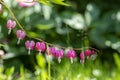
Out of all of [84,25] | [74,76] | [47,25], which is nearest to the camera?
[74,76]

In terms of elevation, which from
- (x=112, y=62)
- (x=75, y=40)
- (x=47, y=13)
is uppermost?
(x=47, y=13)

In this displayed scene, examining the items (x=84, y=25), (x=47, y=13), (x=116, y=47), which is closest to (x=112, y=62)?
(x=116, y=47)

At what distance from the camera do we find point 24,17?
373 cm

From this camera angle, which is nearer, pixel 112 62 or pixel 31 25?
pixel 31 25

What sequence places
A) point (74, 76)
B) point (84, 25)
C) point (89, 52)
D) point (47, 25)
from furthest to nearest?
point (84, 25) < point (47, 25) < point (74, 76) < point (89, 52)

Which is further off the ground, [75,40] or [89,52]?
[89,52]

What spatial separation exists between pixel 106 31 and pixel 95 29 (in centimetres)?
21

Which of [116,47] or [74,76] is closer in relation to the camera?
[74,76]

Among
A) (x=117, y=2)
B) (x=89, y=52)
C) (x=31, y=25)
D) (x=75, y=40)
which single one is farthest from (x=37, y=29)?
(x=89, y=52)

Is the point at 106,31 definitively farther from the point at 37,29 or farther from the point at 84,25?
the point at 37,29

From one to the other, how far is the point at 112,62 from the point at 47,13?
83 centimetres

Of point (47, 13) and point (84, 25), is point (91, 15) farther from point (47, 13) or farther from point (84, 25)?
point (47, 13)

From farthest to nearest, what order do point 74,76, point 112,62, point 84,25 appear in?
point 112,62, point 84,25, point 74,76

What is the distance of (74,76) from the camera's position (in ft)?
7.73
